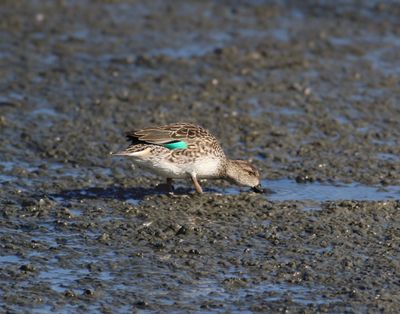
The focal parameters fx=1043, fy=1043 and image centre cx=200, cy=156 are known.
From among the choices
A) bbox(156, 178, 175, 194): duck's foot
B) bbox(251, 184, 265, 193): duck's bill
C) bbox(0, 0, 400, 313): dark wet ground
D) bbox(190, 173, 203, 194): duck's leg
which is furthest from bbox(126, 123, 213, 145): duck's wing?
bbox(251, 184, 265, 193): duck's bill

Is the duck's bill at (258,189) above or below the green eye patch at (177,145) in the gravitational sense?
below

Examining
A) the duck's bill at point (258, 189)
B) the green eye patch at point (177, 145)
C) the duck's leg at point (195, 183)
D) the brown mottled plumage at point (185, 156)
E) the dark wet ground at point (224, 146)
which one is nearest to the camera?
the dark wet ground at point (224, 146)

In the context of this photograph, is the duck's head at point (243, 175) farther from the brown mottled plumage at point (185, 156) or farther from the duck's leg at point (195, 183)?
the duck's leg at point (195, 183)

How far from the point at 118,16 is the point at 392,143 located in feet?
23.6

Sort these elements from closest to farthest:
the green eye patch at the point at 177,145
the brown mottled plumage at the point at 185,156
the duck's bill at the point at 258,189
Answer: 1. the brown mottled plumage at the point at 185,156
2. the green eye patch at the point at 177,145
3. the duck's bill at the point at 258,189

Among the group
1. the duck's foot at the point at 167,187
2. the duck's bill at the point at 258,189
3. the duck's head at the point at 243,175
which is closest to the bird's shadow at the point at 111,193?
the duck's foot at the point at 167,187

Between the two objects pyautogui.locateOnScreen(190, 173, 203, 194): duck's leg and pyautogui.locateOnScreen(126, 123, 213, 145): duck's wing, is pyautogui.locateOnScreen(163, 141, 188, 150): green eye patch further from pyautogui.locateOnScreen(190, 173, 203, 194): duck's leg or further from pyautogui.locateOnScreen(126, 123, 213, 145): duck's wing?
pyautogui.locateOnScreen(190, 173, 203, 194): duck's leg

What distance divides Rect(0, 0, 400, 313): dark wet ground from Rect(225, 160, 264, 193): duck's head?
0.12 m

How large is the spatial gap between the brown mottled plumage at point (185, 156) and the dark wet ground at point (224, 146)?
0.22 meters

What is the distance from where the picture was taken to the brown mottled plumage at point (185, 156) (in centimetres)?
985

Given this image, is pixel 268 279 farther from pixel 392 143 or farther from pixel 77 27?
pixel 77 27

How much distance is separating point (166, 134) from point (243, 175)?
2.83ft

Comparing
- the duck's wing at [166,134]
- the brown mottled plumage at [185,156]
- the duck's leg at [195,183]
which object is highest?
the duck's wing at [166,134]

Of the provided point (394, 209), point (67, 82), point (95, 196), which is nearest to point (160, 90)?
point (67, 82)
